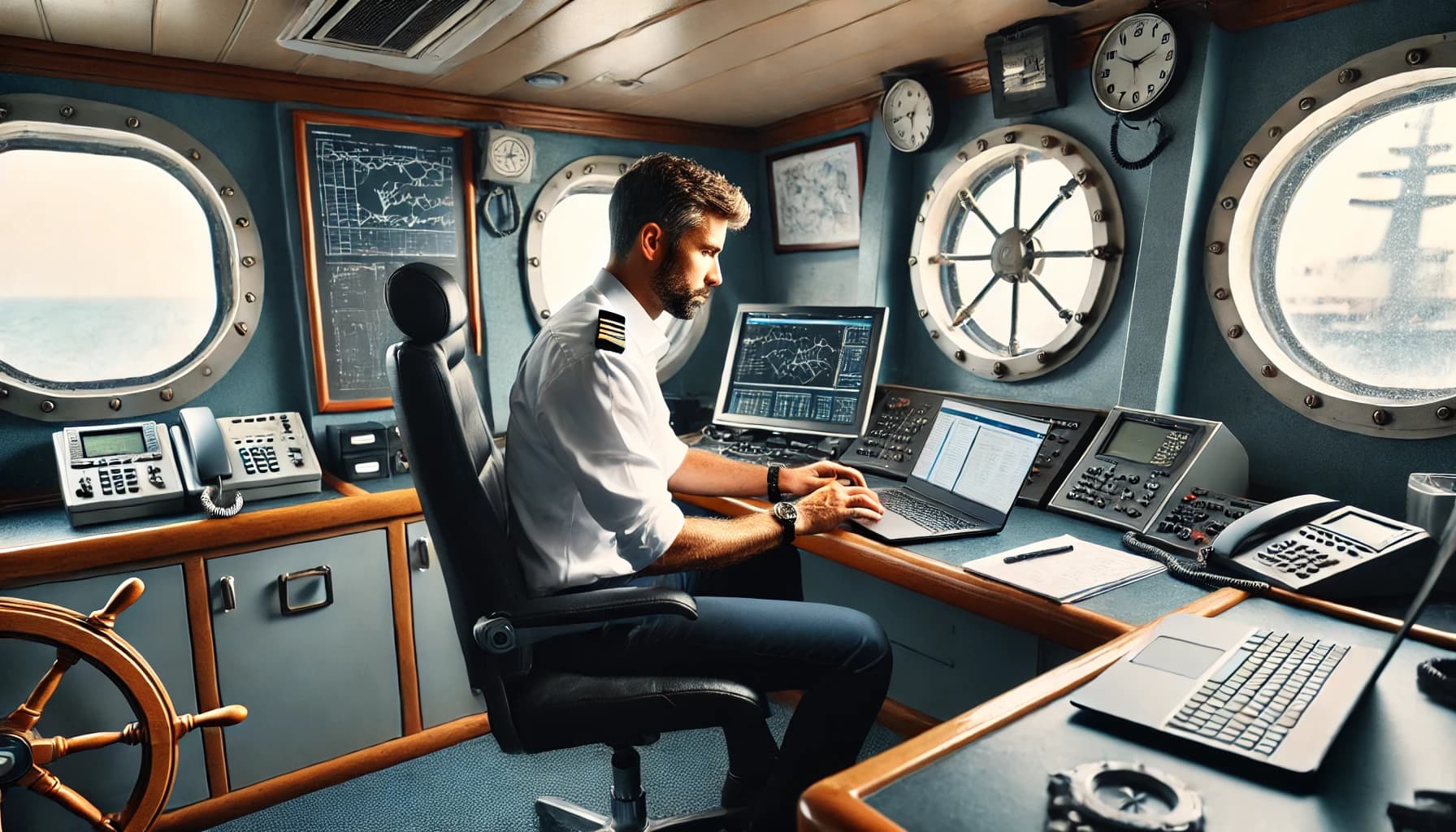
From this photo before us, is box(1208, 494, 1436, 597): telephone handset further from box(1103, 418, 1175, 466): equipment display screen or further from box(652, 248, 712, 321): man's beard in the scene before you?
box(652, 248, 712, 321): man's beard

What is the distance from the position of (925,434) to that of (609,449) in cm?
117

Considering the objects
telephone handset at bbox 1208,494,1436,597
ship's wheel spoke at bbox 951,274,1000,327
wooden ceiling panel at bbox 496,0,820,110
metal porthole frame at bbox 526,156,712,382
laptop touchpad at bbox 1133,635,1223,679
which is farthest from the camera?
metal porthole frame at bbox 526,156,712,382

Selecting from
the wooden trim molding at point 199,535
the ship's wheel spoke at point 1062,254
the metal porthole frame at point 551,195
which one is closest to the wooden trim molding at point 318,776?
the wooden trim molding at point 199,535

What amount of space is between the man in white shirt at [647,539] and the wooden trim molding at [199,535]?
912 mm

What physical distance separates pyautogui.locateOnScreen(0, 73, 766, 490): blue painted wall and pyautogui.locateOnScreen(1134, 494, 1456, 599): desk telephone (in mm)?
2122

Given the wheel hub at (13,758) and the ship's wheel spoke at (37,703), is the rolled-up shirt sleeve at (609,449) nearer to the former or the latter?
the ship's wheel spoke at (37,703)

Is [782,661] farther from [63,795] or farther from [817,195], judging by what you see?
[817,195]

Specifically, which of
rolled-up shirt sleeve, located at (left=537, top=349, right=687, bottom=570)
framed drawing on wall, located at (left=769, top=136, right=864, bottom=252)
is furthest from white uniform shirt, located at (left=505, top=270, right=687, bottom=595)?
framed drawing on wall, located at (left=769, top=136, right=864, bottom=252)

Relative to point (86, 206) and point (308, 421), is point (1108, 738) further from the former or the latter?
point (86, 206)

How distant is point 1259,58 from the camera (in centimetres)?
196

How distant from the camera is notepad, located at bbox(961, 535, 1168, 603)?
4.78 ft

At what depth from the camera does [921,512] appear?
6.46ft

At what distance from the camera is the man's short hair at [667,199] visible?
1713 mm

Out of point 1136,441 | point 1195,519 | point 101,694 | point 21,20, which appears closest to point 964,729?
point 1195,519
